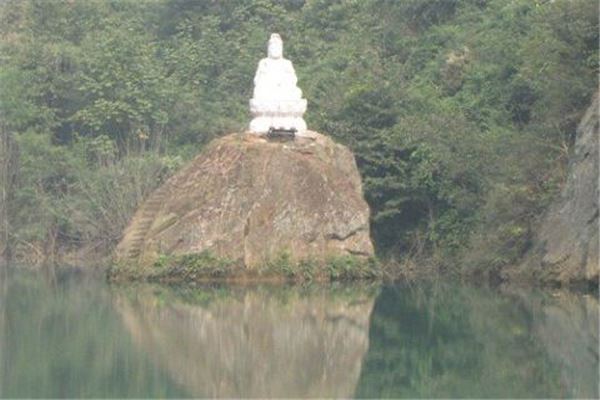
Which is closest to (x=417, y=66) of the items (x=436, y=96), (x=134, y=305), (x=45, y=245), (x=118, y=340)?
(x=436, y=96)

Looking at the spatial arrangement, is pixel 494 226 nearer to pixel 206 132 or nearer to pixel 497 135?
pixel 497 135

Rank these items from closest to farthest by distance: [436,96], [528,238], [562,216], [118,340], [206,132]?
1. [118,340]
2. [562,216]
3. [528,238]
4. [436,96]
5. [206,132]

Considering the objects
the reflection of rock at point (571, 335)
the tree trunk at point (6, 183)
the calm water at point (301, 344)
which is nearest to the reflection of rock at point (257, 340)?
the calm water at point (301, 344)

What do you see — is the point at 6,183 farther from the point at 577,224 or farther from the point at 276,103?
the point at 577,224

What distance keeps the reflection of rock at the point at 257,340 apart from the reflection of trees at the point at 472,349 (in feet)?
1.13

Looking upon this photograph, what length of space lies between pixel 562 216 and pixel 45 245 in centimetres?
1887

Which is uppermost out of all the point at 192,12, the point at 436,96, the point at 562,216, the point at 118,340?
the point at 192,12

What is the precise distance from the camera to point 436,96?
38.1 meters

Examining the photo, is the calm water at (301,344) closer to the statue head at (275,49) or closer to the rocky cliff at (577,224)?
the rocky cliff at (577,224)

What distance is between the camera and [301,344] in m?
20.8

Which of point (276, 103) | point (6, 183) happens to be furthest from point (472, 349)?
point (6, 183)

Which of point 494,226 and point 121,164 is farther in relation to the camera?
point 121,164

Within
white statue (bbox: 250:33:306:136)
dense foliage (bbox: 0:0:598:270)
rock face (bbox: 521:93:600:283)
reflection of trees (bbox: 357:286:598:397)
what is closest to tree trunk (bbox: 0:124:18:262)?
dense foliage (bbox: 0:0:598:270)

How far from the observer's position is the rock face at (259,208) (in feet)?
104
